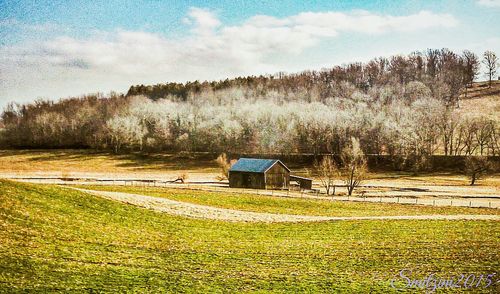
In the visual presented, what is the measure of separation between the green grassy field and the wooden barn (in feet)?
122

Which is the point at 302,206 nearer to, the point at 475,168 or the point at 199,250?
the point at 199,250

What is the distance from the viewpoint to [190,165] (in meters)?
118

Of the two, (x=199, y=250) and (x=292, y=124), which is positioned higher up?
(x=292, y=124)

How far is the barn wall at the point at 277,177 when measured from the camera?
72000 millimetres

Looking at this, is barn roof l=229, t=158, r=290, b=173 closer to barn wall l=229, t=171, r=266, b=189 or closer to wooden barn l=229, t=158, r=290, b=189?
wooden barn l=229, t=158, r=290, b=189

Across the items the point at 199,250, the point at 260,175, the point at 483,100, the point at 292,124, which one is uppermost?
the point at 483,100

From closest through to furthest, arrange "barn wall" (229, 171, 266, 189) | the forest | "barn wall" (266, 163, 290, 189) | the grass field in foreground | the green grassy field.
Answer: the green grassy field
the grass field in foreground
"barn wall" (229, 171, 266, 189)
"barn wall" (266, 163, 290, 189)
the forest

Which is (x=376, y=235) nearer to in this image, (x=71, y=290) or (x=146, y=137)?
(x=71, y=290)

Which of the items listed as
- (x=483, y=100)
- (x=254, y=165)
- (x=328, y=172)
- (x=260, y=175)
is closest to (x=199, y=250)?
(x=260, y=175)

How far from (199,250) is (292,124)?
11715cm

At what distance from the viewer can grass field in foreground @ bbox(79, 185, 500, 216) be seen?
45.1m

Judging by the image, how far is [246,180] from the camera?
72.3 metres

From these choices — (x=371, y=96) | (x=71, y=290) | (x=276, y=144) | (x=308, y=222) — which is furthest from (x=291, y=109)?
(x=71, y=290)

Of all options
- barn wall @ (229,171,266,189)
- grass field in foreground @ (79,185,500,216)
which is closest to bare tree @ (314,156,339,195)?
barn wall @ (229,171,266,189)
